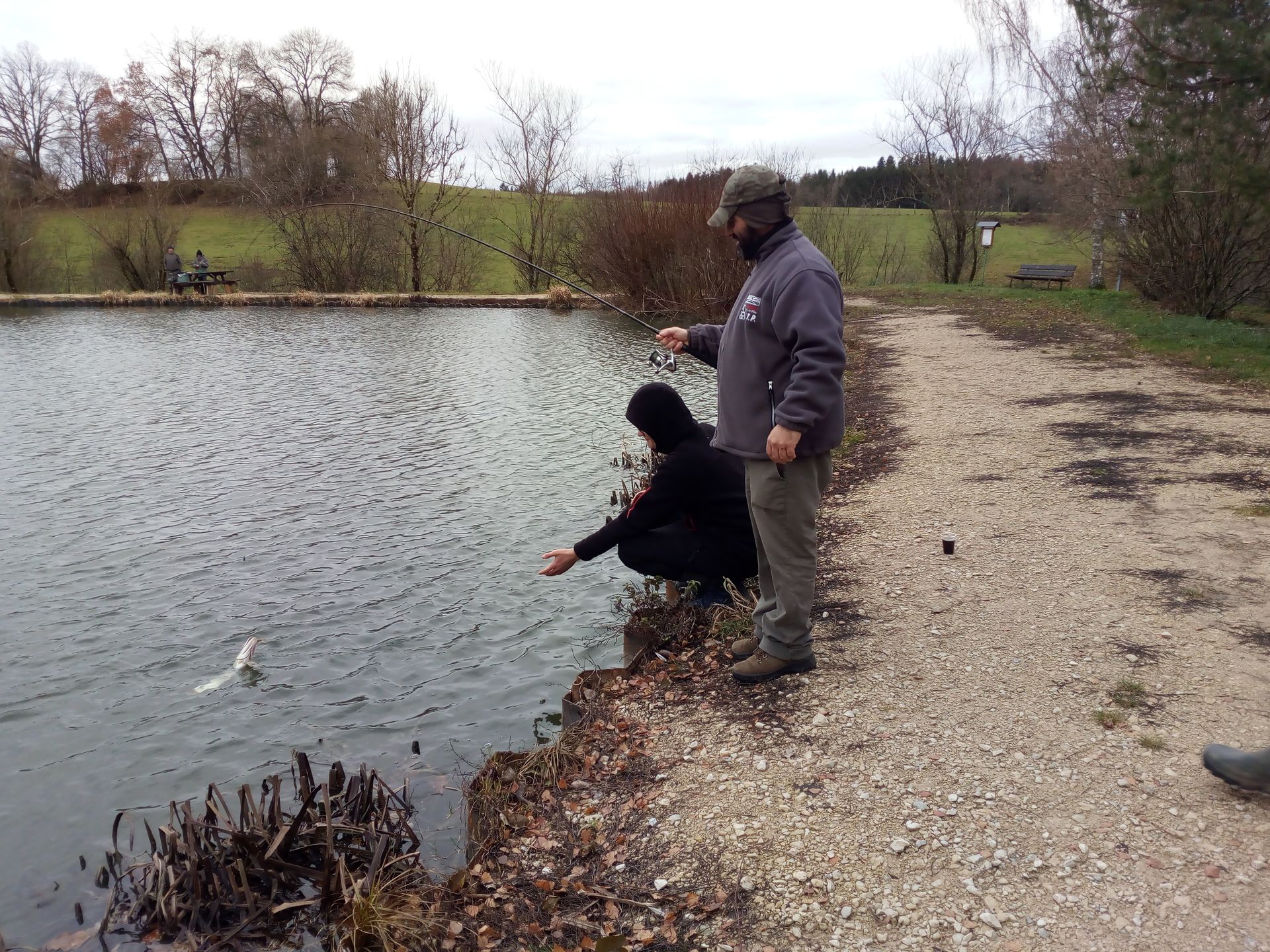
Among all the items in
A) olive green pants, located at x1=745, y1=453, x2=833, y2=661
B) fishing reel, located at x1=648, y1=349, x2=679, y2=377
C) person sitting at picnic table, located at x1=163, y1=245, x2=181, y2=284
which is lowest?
olive green pants, located at x1=745, y1=453, x2=833, y2=661

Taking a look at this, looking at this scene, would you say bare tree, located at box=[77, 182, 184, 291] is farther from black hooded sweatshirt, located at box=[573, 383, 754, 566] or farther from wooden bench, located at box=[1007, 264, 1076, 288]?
black hooded sweatshirt, located at box=[573, 383, 754, 566]

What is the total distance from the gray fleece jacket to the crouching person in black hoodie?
25.9 inches

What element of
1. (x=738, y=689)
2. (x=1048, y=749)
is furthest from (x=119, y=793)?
(x=1048, y=749)

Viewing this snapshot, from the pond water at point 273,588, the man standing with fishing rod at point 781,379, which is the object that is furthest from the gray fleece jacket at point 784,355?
the pond water at point 273,588

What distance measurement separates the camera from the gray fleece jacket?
11.7ft

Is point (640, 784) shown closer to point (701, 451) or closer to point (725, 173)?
point (701, 451)

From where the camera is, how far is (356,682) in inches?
228

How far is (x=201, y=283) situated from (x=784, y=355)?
114 feet

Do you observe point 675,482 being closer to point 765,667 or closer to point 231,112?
point 765,667

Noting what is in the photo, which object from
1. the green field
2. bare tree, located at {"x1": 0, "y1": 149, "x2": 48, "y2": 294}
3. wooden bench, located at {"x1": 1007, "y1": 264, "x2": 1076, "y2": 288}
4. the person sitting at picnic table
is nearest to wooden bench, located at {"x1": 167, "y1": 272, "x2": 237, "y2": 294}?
the person sitting at picnic table

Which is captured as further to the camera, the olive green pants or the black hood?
the black hood

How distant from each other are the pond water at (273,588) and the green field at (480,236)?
24683mm

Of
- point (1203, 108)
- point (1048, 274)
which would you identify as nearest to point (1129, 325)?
point (1203, 108)

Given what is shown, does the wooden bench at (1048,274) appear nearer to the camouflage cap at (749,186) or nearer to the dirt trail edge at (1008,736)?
the dirt trail edge at (1008,736)
